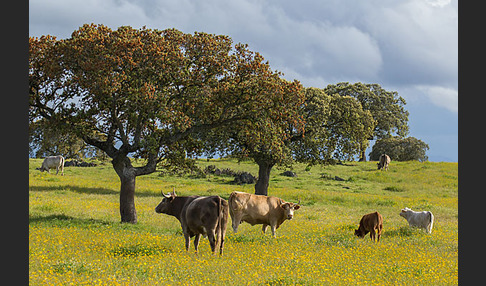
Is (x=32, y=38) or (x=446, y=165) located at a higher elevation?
(x=32, y=38)

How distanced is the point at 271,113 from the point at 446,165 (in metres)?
51.6

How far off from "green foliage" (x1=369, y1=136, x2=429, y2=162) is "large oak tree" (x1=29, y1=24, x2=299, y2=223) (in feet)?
202

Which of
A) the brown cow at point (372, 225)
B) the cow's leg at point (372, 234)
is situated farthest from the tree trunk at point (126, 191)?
the cow's leg at point (372, 234)

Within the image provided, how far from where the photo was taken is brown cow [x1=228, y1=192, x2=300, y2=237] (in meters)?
20.8

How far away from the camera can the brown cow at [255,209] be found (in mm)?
20766

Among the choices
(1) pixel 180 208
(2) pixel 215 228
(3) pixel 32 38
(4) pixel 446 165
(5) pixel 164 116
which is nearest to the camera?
(2) pixel 215 228

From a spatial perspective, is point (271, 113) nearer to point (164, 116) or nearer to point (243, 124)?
point (243, 124)

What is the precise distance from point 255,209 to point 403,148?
66660mm

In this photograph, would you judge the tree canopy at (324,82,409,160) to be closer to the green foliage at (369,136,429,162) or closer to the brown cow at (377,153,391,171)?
the green foliage at (369,136,429,162)

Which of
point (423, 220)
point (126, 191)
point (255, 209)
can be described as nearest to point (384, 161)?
point (423, 220)

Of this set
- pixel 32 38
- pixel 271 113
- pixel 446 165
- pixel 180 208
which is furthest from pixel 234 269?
pixel 446 165

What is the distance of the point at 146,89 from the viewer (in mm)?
21250

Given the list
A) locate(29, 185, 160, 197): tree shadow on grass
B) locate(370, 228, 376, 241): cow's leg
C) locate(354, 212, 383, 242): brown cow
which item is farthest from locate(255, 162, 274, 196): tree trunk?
locate(370, 228, 376, 241): cow's leg

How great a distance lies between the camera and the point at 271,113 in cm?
2453
